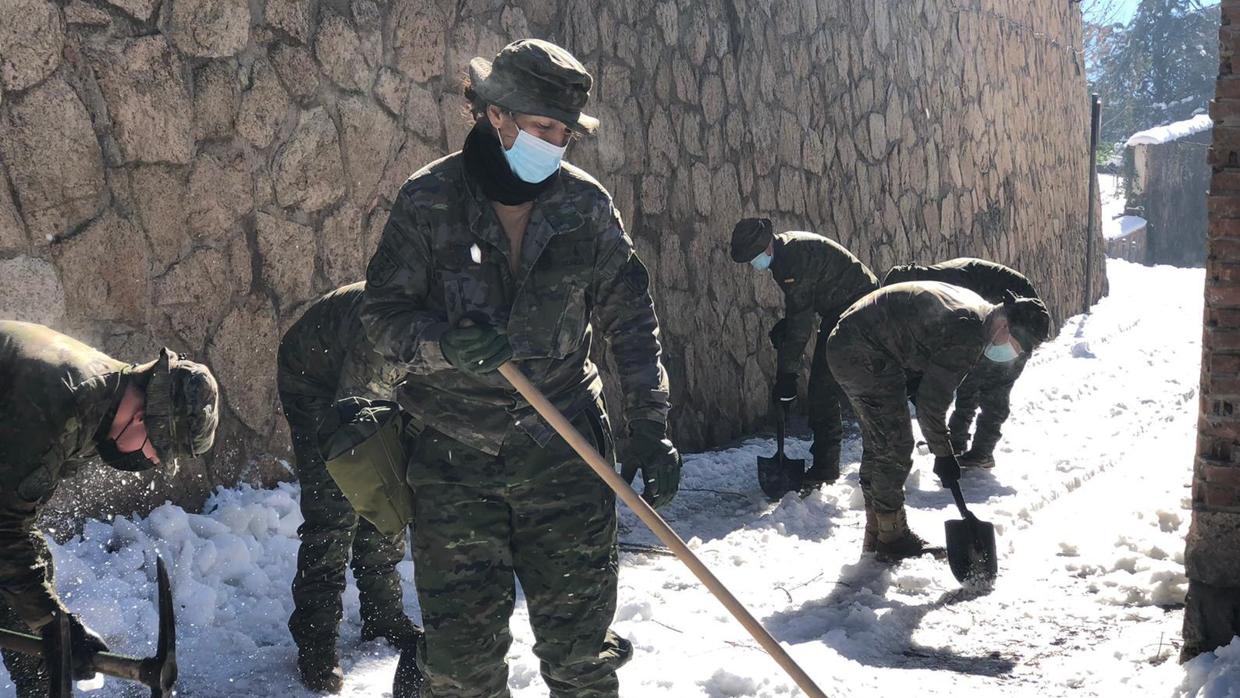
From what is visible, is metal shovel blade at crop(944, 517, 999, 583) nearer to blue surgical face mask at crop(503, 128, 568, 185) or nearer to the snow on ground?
the snow on ground

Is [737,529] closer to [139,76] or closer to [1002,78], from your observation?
[139,76]

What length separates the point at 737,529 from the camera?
6551 millimetres

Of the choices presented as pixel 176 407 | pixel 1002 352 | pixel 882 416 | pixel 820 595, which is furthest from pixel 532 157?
pixel 1002 352

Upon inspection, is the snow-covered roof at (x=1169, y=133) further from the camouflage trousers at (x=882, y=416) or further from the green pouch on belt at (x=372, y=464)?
the green pouch on belt at (x=372, y=464)

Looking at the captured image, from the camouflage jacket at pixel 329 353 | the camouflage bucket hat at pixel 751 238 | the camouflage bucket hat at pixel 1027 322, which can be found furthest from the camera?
the camouflage bucket hat at pixel 751 238

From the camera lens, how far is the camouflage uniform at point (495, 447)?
2957 mm

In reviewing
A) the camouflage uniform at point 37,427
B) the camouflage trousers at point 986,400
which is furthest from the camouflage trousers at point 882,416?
the camouflage uniform at point 37,427

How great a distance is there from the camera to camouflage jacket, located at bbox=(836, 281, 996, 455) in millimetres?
5434

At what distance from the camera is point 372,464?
9.71 ft

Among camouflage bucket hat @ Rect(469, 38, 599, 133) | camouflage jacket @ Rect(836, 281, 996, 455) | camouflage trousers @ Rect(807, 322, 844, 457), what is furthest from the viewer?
camouflage trousers @ Rect(807, 322, 844, 457)

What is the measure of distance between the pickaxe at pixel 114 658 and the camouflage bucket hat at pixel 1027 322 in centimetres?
388

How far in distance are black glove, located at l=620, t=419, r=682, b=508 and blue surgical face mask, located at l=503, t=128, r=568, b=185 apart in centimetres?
65

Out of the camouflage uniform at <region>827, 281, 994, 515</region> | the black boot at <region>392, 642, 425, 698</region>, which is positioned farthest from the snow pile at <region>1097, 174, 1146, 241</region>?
the black boot at <region>392, 642, 425, 698</region>

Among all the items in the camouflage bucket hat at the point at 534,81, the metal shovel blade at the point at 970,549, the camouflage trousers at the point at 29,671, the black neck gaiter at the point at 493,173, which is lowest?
the metal shovel blade at the point at 970,549
